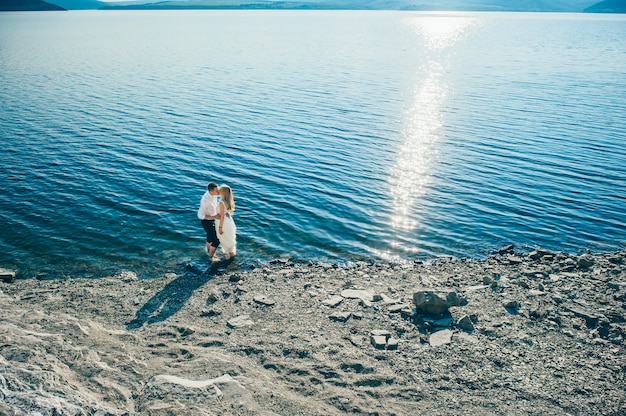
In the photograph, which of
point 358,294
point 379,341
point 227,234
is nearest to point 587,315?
point 379,341

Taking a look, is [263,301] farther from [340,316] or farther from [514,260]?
[514,260]

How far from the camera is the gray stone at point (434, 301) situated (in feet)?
47.5

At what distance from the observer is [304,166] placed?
31109 mm

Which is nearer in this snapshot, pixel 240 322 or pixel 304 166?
pixel 240 322

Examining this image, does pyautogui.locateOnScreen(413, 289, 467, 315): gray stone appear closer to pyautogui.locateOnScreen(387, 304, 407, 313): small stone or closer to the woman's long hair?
pyautogui.locateOnScreen(387, 304, 407, 313): small stone

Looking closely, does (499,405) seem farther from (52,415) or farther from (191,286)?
(191,286)

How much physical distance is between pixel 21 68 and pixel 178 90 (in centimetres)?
2745

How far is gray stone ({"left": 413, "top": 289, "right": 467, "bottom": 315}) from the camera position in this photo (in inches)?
570

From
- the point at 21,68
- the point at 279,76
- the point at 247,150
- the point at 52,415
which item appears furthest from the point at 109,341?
the point at 21,68

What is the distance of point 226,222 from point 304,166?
13250 mm

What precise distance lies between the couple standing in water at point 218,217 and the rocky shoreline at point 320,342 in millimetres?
881

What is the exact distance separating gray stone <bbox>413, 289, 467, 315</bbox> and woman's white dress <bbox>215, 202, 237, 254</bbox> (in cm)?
776

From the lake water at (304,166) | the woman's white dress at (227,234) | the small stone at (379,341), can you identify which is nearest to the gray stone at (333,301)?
the small stone at (379,341)

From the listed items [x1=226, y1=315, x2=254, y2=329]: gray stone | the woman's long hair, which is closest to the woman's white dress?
the woman's long hair
